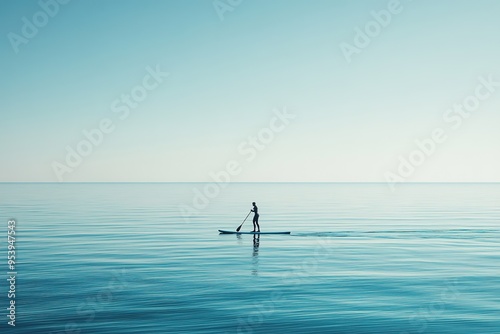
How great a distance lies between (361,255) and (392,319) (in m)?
15.5

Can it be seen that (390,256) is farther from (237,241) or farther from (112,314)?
(112,314)

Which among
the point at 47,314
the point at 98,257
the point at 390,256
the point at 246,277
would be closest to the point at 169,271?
the point at 246,277

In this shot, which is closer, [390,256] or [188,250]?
[390,256]

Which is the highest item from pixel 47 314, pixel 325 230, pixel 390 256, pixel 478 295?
pixel 325 230

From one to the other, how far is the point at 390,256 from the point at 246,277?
11718 millimetres

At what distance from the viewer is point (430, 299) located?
70.5 feet

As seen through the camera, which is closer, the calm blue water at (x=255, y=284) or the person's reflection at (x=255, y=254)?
the calm blue water at (x=255, y=284)

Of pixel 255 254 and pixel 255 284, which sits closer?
pixel 255 284

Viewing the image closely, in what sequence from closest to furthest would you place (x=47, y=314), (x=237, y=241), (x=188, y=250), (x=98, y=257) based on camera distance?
(x=47, y=314)
(x=98, y=257)
(x=188, y=250)
(x=237, y=241)

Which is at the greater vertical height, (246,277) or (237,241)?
(237,241)

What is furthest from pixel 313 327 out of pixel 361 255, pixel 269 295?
pixel 361 255

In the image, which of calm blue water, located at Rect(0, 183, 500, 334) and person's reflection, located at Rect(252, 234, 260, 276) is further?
person's reflection, located at Rect(252, 234, 260, 276)

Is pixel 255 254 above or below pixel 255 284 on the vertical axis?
above

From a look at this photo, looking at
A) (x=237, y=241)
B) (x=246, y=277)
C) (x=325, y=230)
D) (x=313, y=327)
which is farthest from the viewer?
(x=325, y=230)
